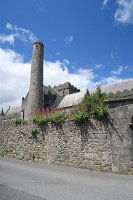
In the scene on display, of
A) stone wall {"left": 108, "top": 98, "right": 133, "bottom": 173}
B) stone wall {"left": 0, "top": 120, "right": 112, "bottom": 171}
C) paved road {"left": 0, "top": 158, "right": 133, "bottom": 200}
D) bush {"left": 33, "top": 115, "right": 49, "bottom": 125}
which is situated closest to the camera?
paved road {"left": 0, "top": 158, "right": 133, "bottom": 200}

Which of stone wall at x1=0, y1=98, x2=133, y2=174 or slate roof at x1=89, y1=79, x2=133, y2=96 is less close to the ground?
slate roof at x1=89, y1=79, x2=133, y2=96

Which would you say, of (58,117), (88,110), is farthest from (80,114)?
(58,117)

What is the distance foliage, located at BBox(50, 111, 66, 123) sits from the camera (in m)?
12.8

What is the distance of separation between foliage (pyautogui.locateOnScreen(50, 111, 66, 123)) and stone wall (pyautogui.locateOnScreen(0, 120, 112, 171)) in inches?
10.3

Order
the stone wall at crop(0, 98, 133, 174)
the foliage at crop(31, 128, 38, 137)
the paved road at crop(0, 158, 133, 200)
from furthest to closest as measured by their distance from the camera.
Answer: the foliage at crop(31, 128, 38, 137), the stone wall at crop(0, 98, 133, 174), the paved road at crop(0, 158, 133, 200)

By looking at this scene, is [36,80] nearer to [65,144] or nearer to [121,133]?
[65,144]

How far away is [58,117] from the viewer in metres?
12.9

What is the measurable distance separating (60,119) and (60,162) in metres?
2.12

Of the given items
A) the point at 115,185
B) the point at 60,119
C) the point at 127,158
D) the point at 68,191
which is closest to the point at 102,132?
the point at 127,158

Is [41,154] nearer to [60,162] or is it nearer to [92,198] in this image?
[60,162]

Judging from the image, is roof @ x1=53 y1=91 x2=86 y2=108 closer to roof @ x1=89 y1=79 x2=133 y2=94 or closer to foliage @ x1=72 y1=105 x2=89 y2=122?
roof @ x1=89 y1=79 x2=133 y2=94

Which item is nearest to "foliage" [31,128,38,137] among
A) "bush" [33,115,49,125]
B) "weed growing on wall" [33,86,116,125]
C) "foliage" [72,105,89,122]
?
"bush" [33,115,49,125]

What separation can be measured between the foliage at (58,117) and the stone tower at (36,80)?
Answer: 65.5 ft

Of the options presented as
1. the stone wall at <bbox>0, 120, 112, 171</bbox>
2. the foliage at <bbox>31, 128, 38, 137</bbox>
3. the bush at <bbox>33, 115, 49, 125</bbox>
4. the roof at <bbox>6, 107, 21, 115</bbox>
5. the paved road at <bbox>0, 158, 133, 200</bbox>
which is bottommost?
the paved road at <bbox>0, 158, 133, 200</bbox>
